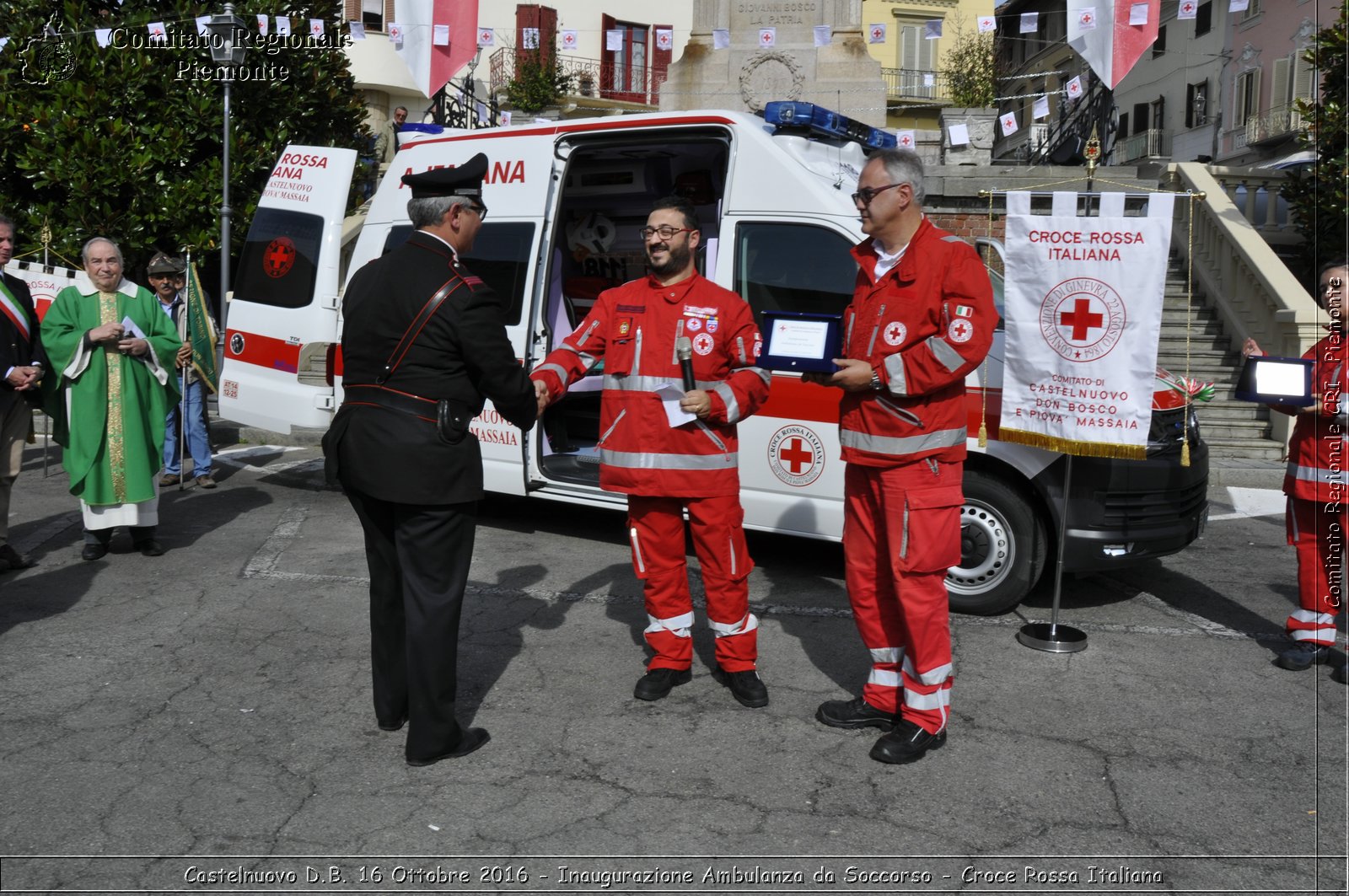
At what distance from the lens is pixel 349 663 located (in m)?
4.96

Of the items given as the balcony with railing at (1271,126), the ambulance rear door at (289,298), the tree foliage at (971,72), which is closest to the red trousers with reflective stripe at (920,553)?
the ambulance rear door at (289,298)

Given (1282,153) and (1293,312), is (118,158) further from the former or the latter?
(1282,153)

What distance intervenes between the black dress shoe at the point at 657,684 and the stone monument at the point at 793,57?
12.5 m

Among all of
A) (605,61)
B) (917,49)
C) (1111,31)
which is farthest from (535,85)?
(1111,31)

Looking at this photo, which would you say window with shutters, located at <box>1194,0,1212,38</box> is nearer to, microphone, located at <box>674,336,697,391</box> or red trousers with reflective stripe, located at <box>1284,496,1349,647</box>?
red trousers with reflective stripe, located at <box>1284,496,1349,647</box>

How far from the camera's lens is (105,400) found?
22.0 feet

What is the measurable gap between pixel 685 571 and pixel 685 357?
0.89m

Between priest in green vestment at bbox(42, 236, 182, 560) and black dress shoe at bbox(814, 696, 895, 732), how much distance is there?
4330 mm

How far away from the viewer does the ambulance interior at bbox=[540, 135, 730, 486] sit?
796 centimetres

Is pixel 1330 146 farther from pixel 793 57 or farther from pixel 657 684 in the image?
pixel 657 684

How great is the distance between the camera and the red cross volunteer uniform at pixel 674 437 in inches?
176

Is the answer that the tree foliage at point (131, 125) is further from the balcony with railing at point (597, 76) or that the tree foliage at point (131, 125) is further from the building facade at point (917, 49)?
the building facade at point (917, 49)

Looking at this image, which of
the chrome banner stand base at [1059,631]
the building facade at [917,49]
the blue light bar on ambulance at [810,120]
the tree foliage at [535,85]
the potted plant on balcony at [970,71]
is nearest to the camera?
the chrome banner stand base at [1059,631]

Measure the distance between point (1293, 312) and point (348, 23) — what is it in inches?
482
